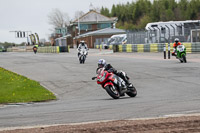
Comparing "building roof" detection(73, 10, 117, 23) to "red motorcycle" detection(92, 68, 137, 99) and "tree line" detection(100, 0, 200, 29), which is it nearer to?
"tree line" detection(100, 0, 200, 29)

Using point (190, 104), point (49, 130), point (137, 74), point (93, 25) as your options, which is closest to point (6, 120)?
point (49, 130)

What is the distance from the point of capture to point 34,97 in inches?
526

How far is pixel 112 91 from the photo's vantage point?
1220 cm

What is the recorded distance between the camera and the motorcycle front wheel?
12.1m

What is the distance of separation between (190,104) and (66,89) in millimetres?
7013

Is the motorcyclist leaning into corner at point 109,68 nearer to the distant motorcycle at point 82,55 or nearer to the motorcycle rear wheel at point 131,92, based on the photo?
the motorcycle rear wheel at point 131,92

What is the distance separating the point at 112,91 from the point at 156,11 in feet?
318

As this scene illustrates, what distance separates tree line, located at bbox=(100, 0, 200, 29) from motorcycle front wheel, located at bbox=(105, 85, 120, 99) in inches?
3281

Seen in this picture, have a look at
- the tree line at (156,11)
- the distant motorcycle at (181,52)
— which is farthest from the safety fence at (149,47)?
the tree line at (156,11)

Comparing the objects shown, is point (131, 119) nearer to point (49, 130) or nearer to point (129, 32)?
point (49, 130)

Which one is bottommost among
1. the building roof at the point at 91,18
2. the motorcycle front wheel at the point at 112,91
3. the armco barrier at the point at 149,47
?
the motorcycle front wheel at the point at 112,91

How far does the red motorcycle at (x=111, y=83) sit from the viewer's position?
12.0 meters

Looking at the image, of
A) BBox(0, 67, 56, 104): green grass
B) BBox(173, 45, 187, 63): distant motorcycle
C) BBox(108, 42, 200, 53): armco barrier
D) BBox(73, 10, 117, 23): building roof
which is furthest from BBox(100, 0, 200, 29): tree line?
BBox(0, 67, 56, 104): green grass

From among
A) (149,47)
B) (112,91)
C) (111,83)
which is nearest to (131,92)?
(112,91)
